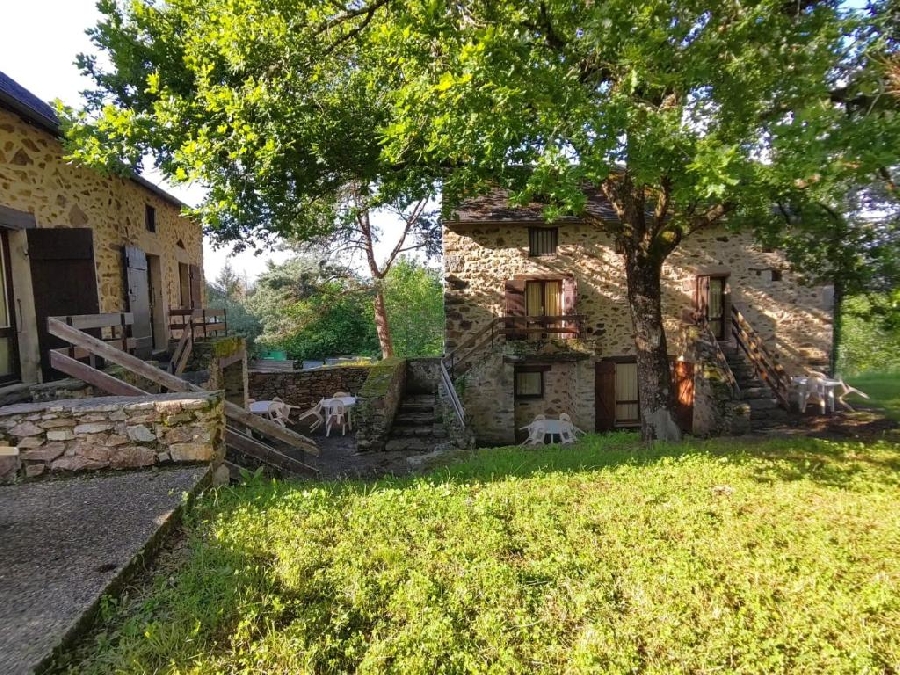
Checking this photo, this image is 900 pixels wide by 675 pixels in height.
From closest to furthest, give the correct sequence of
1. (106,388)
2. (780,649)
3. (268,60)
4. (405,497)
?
(780,649)
(405,497)
(106,388)
(268,60)

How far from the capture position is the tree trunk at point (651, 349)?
7.30 meters

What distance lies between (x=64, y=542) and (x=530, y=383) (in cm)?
1134

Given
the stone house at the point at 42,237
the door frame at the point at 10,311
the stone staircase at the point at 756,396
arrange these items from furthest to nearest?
1. the stone staircase at the point at 756,396
2. the door frame at the point at 10,311
3. the stone house at the point at 42,237

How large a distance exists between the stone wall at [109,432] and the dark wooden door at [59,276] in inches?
85.6

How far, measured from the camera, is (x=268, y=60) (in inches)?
252

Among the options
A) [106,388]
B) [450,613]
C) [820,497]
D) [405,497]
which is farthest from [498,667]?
[106,388]

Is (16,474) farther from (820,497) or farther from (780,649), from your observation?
(820,497)

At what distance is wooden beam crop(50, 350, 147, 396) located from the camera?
5.32 metres

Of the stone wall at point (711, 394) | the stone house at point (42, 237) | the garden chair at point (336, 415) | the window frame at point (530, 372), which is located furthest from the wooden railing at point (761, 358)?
the stone house at point (42, 237)

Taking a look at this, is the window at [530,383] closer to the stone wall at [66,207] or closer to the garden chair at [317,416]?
the garden chair at [317,416]

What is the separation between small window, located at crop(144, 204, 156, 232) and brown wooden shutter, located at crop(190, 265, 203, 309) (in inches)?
91.5

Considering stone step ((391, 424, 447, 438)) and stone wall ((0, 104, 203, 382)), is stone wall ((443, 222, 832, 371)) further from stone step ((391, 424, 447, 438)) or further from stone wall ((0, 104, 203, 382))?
stone wall ((0, 104, 203, 382))

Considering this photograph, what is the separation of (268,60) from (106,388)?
471 centimetres

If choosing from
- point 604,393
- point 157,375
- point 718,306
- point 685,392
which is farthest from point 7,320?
point 718,306
